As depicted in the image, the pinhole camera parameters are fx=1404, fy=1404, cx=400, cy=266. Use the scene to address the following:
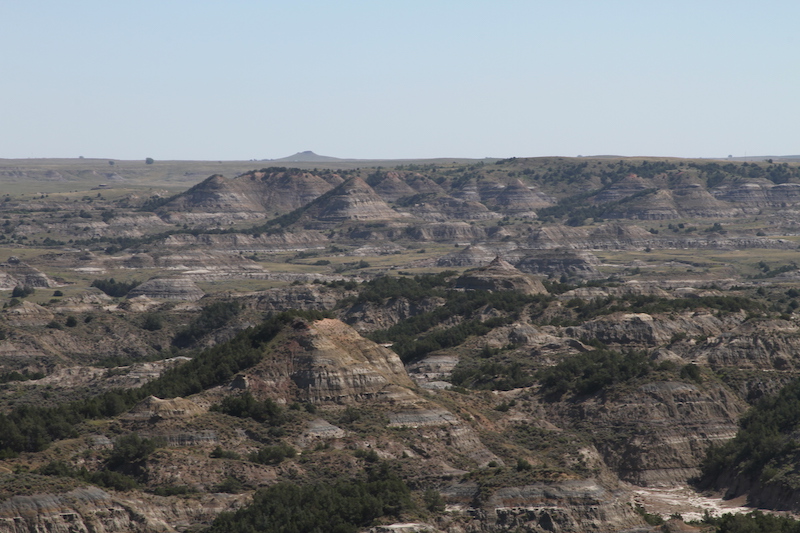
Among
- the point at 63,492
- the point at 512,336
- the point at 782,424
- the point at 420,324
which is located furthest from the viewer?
the point at 420,324

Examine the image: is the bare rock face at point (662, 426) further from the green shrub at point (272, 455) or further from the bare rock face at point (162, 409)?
the bare rock face at point (162, 409)

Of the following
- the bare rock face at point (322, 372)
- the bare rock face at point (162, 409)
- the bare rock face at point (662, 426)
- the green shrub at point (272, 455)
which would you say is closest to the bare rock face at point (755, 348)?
the bare rock face at point (662, 426)

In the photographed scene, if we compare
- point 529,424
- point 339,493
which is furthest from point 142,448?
point 529,424

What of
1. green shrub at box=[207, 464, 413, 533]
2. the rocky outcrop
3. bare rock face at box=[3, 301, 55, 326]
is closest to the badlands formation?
the rocky outcrop

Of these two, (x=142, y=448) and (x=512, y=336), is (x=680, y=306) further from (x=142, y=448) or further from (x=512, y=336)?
(x=142, y=448)

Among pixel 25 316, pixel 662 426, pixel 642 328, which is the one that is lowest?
pixel 25 316

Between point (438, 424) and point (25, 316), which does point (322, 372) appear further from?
point (25, 316)

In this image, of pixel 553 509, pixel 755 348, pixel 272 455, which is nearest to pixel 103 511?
pixel 272 455

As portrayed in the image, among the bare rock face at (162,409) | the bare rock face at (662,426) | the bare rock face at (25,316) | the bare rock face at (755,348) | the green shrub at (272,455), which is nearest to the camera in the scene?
the green shrub at (272,455)

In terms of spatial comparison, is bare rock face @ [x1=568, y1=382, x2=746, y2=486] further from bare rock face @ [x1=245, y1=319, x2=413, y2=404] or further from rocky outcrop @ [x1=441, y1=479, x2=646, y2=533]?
rocky outcrop @ [x1=441, y1=479, x2=646, y2=533]

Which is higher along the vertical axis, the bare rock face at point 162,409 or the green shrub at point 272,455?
the bare rock face at point 162,409

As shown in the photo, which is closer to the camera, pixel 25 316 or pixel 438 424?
pixel 438 424
